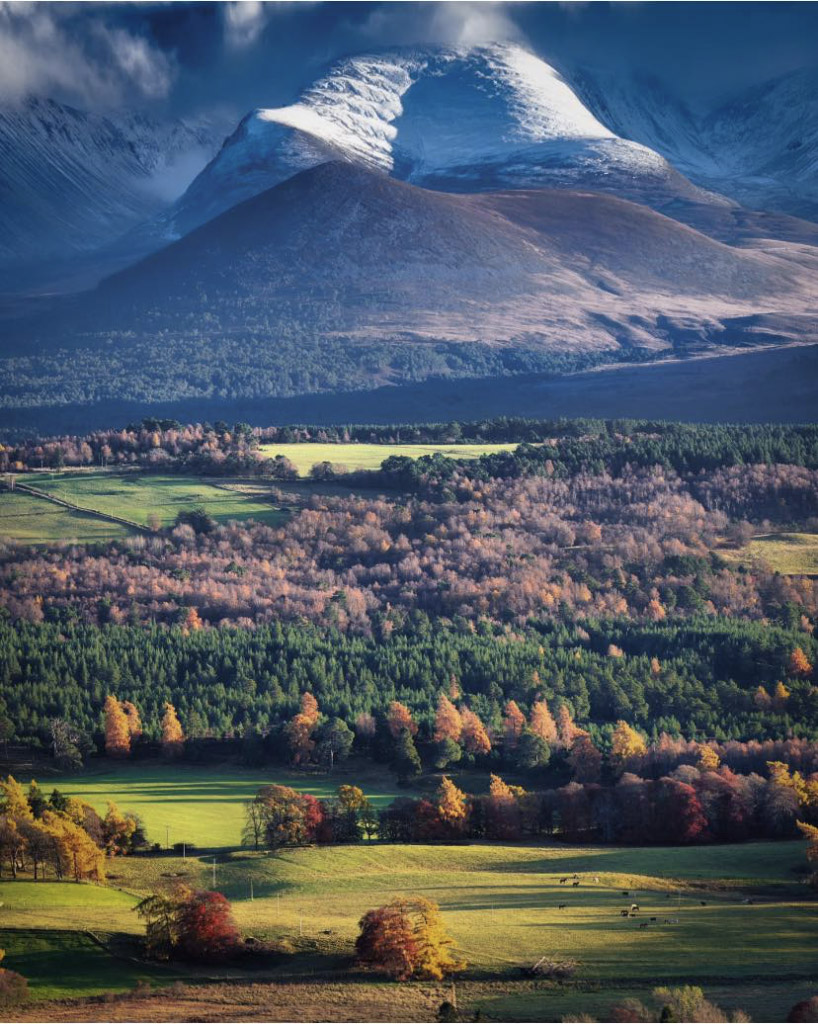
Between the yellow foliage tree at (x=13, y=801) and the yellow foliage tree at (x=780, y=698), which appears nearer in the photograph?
the yellow foliage tree at (x=13, y=801)

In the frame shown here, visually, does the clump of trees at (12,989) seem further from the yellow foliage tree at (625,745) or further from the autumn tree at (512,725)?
the autumn tree at (512,725)

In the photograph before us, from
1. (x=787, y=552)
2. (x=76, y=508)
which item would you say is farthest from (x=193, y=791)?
(x=787, y=552)

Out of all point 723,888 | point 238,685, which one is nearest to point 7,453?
point 238,685

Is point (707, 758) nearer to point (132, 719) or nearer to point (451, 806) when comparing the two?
point (451, 806)

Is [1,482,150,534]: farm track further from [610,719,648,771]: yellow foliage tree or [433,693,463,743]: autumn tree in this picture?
[610,719,648,771]: yellow foliage tree

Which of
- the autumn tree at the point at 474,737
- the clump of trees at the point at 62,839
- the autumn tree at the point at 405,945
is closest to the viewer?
the autumn tree at the point at 405,945

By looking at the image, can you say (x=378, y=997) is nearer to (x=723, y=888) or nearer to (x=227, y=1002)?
(x=227, y=1002)

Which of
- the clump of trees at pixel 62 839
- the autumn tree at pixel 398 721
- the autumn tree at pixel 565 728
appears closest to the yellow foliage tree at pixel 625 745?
the autumn tree at pixel 565 728
